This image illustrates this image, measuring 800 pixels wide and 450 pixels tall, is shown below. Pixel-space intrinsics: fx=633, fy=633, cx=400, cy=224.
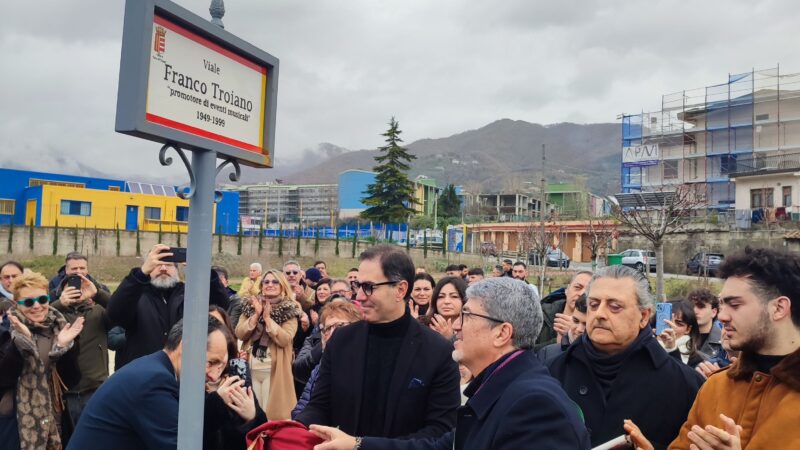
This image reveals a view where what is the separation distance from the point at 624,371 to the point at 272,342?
12.2 feet

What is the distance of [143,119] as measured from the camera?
85.0 inches

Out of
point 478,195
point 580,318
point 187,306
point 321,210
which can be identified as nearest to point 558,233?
point 580,318

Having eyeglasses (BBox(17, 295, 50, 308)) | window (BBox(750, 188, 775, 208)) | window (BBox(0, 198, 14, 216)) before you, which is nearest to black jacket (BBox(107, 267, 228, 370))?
eyeglasses (BBox(17, 295, 50, 308))

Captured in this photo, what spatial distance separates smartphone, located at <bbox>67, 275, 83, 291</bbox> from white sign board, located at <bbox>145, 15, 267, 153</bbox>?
396 cm

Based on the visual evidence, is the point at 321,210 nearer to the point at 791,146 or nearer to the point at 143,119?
the point at 791,146

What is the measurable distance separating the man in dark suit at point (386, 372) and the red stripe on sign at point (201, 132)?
3.66ft

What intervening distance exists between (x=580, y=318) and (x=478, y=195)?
88.4 m

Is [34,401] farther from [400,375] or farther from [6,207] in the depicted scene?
[6,207]

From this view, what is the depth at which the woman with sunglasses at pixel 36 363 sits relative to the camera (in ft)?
15.3

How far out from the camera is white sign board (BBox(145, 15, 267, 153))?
2.25 m

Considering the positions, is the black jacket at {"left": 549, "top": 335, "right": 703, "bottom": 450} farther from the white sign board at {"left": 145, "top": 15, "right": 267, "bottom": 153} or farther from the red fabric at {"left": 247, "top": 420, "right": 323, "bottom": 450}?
the white sign board at {"left": 145, "top": 15, "right": 267, "bottom": 153}

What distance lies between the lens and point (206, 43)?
96.3 inches

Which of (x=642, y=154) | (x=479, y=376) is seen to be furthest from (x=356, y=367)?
(x=642, y=154)

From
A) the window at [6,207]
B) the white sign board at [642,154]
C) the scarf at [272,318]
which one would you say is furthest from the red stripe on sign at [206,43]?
the white sign board at [642,154]
